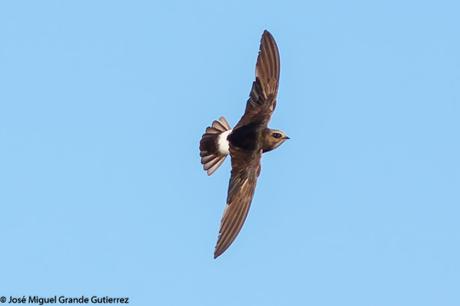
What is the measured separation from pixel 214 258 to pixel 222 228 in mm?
1035

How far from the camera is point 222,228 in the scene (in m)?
11.6

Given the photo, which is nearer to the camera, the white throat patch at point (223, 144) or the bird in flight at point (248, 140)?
the bird in flight at point (248, 140)

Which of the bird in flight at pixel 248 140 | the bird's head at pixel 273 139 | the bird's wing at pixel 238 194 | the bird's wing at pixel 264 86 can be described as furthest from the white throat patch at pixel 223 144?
the bird's head at pixel 273 139

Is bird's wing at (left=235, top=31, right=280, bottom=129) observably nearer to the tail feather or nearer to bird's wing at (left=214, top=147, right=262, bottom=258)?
the tail feather

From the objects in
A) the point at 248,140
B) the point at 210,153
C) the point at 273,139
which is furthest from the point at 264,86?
the point at 210,153

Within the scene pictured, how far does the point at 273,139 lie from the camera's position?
13.0 metres

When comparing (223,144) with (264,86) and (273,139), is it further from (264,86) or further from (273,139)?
(264,86)

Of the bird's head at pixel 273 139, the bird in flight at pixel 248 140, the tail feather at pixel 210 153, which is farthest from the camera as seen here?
the tail feather at pixel 210 153

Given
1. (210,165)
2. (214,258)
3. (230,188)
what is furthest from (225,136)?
(214,258)

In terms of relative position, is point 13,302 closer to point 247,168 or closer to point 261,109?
point 247,168

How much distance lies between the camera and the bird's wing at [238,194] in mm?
11492

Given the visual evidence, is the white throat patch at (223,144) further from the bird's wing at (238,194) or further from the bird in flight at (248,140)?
the bird's wing at (238,194)

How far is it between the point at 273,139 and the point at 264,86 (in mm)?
890

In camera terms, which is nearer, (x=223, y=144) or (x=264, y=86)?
(x=223, y=144)
